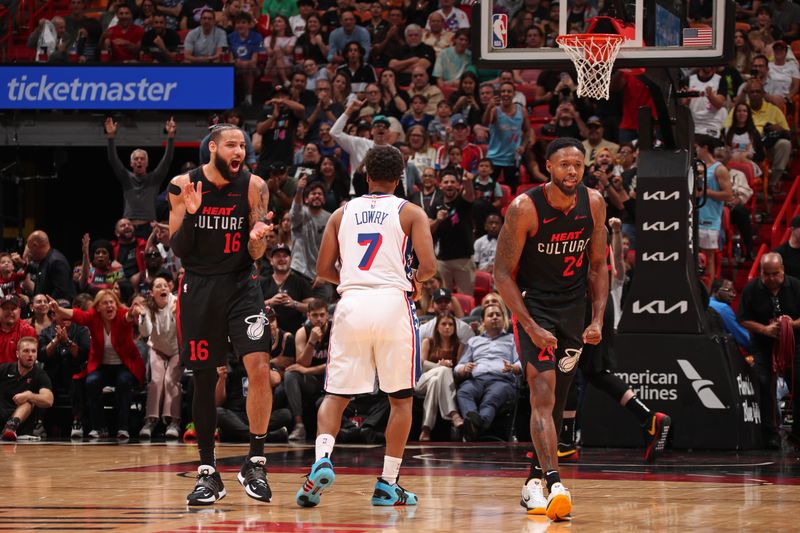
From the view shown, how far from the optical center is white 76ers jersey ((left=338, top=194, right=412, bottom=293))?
7.19m

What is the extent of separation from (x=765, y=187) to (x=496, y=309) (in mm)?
6487

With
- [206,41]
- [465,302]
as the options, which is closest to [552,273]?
[465,302]

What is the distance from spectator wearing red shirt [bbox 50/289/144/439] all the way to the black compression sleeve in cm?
715

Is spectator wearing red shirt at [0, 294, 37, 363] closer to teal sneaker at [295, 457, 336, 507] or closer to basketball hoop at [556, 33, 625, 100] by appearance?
basketball hoop at [556, 33, 625, 100]

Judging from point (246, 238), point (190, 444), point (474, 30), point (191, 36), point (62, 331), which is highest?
point (191, 36)

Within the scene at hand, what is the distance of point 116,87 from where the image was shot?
20.3 m

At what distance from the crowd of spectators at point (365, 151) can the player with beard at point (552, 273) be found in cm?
529

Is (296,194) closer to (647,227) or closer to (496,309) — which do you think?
(496,309)

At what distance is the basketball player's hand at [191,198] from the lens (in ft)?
23.7

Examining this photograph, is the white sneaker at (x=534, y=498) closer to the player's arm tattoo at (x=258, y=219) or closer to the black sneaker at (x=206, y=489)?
the black sneaker at (x=206, y=489)

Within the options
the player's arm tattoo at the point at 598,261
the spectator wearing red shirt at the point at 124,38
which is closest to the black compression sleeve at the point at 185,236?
the player's arm tattoo at the point at 598,261

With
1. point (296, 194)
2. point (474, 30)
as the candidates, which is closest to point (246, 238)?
point (474, 30)

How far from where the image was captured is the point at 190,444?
13.0 meters

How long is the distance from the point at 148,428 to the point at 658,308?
A: 5.92 m
